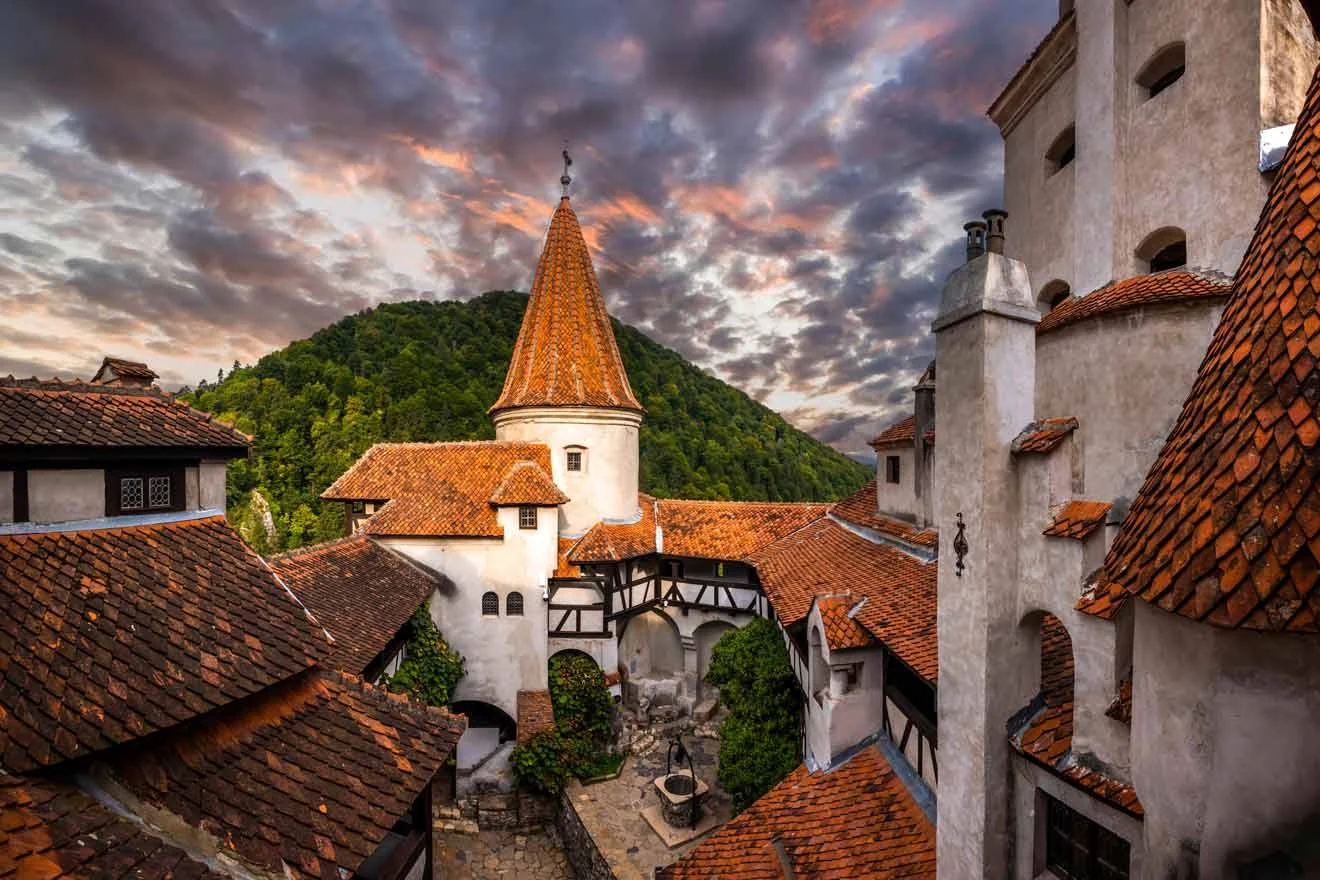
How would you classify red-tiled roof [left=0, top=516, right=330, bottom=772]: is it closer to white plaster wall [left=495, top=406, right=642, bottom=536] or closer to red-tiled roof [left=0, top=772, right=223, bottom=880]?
red-tiled roof [left=0, top=772, right=223, bottom=880]

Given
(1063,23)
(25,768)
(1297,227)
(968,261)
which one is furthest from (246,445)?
(1063,23)

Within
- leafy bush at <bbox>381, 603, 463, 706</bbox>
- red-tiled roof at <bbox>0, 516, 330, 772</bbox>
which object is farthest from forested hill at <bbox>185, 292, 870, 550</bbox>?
red-tiled roof at <bbox>0, 516, 330, 772</bbox>

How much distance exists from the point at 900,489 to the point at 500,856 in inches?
525

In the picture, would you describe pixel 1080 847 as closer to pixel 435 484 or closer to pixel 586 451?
pixel 586 451

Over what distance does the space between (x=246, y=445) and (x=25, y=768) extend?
4.43 metres

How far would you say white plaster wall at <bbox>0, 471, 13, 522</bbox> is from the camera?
5.89 meters

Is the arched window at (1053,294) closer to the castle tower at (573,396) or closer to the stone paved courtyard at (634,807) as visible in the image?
the castle tower at (573,396)

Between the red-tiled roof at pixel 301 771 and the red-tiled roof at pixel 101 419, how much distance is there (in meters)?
3.29

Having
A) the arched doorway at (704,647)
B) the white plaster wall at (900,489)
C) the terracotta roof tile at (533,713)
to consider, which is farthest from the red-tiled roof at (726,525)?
the terracotta roof tile at (533,713)

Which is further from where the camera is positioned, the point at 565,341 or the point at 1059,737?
the point at 565,341

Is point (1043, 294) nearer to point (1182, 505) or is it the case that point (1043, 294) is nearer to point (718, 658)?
point (1182, 505)

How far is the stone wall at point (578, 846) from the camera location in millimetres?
13102

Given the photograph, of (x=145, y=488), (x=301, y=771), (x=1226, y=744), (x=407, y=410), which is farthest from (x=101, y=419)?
(x=407, y=410)

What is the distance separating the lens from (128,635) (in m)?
5.64
